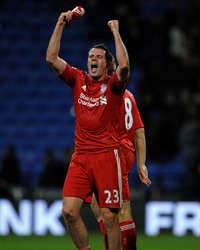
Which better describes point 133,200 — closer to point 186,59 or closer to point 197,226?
point 197,226

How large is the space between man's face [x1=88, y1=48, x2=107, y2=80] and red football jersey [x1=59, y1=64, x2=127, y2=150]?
0.06 m

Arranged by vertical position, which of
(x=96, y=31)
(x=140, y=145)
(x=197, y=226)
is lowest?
(x=197, y=226)

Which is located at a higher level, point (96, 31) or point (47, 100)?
point (96, 31)

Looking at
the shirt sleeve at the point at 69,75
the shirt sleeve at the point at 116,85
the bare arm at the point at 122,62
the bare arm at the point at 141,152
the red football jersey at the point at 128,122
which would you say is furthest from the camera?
the red football jersey at the point at 128,122

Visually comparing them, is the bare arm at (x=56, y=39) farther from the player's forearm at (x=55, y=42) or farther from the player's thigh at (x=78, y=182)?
the player's thigh at (x=78, y=182)

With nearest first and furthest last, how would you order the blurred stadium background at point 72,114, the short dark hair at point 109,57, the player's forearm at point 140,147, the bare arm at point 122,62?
the bare arm at point 122,62 → the short dark hair at point 109,57 → the player's forearm at point 140,147 → the blurred stadium background at point 72,114

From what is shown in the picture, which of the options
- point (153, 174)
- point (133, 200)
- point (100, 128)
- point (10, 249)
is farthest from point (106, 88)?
point (153, 174)

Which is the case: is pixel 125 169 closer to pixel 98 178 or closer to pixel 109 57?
pixel 98 178

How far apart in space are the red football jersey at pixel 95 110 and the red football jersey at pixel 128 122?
2.23 ft

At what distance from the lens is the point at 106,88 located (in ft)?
19.6

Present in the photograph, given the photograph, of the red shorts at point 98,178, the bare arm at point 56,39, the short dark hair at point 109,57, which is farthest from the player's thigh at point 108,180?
the bare arm at point 56,39

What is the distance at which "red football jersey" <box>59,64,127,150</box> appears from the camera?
233 inches

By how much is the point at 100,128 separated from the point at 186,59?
8.34 meters

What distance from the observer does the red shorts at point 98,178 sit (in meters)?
5.91
